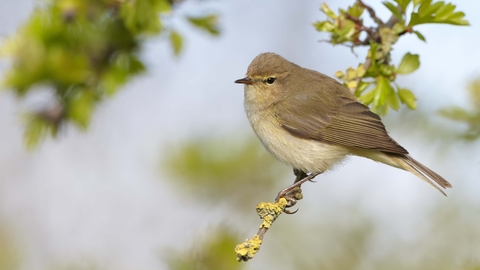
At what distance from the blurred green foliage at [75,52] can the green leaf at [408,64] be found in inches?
48.9

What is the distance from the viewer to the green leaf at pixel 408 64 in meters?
2.75

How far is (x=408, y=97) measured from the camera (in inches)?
110

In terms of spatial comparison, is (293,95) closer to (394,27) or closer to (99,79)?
(394,27)

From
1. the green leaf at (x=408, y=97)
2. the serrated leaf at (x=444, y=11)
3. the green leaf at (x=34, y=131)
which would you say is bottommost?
the green leaf at (x=408, y=97)

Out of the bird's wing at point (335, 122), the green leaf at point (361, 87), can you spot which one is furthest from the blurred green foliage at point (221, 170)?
the green leaf at point (361, 87)

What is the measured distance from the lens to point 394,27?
2838 millimetres

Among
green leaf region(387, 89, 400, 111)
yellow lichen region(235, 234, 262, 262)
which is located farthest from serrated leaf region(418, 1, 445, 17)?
yellow lichen region(235, 234, 262, 262)

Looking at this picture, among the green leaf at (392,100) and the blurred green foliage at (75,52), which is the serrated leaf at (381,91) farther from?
the blurred green foliage at (75,52)

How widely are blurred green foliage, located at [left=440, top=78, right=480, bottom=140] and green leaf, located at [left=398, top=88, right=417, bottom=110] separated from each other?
0.16 metres

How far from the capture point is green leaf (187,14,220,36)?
274 cm

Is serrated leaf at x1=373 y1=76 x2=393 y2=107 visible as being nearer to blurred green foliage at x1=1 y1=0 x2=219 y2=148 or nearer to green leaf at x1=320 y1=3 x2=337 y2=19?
green leaf at x1=320 y1=3 x2=337 y2=19

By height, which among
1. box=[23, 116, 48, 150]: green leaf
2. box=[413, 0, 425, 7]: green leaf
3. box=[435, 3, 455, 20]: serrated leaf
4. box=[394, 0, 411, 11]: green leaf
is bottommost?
box=[435, 3, 455, 20]: serrated leaf

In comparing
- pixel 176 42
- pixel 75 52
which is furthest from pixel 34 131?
pixel 176 42

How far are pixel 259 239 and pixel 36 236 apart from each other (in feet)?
10.7
